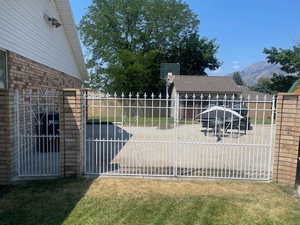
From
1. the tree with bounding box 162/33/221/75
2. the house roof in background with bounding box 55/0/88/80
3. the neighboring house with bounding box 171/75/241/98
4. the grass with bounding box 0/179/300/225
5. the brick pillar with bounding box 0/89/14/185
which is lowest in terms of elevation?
the grass with bounding box 0/179/300/225

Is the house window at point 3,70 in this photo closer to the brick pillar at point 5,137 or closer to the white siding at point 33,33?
the white siding at point 33,33

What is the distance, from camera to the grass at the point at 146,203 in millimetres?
3119

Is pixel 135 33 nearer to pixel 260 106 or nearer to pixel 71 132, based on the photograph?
pixel 260 106

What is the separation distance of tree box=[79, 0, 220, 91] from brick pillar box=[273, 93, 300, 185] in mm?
23128

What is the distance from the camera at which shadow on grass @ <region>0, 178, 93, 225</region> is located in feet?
→ 10.1

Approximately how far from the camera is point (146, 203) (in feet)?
11.8

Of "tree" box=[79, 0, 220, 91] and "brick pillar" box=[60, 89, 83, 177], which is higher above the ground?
"tree" box=[79, 0, 220, 91]

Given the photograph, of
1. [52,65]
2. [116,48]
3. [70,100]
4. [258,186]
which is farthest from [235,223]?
[116,48]

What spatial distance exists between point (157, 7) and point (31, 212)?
29102 millimetres

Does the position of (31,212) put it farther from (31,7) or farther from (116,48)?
(116,48)

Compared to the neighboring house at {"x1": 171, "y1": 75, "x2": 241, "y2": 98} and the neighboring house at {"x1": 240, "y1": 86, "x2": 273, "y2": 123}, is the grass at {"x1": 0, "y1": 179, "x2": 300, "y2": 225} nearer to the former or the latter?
the neighboring house at {"x1": 240, "y1": 86, "x2": 273, "y2": 123}

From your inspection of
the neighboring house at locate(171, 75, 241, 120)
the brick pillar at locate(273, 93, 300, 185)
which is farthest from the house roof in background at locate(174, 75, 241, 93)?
the brick pillar at locate(273, 93, 300, 185)

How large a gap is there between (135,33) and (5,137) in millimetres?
25505

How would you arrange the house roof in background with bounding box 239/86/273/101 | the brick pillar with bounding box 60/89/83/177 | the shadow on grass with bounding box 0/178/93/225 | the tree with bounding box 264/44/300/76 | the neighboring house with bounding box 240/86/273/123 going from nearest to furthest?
1. the shadow on grass with bounding box 0/178/93/225
2. the neighboring house with bounding box 240/86/273/123
3. the brick pillar with bounding box 60/89/83/177
4. the house roof in background with bounding box 239/86/273/101
5. the tree with bounding box 264/44/300/76
